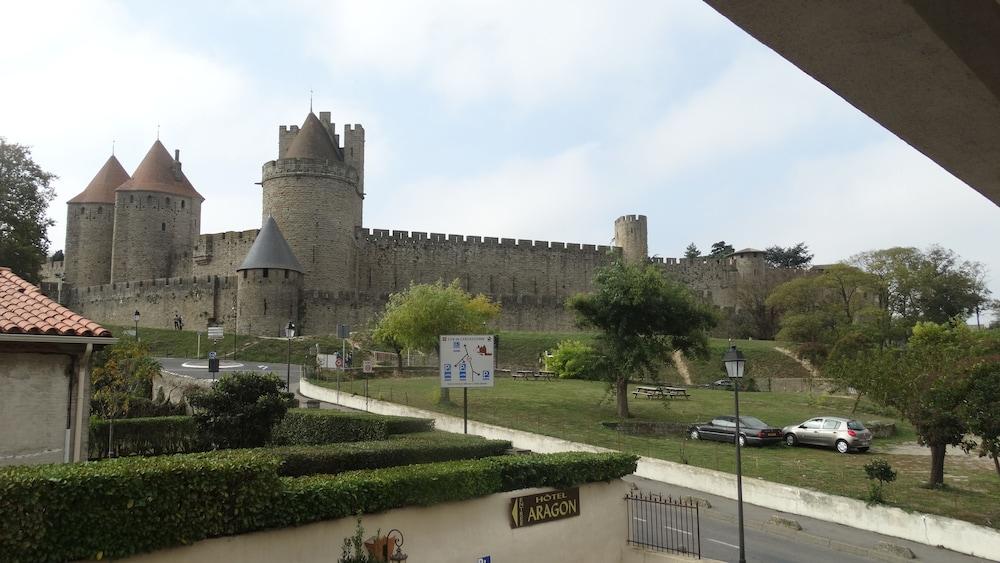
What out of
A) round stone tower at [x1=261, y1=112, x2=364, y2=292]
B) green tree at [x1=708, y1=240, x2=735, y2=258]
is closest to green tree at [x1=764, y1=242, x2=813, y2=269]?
green tree at [x1=708, y1=240, x2=735, y2=258]

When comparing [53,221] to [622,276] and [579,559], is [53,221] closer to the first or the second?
[622,276]

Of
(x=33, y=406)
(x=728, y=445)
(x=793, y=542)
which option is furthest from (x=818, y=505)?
(x=33, y=406)

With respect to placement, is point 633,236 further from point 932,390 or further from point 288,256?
point 932,390

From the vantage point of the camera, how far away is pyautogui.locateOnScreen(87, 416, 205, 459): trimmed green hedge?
18.4 metres

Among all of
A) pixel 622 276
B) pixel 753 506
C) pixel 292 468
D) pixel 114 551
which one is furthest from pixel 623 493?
pixel 622 276

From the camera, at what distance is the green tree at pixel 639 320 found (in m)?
24.6

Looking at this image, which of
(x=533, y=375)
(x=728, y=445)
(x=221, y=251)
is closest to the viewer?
(x=728, y=445)

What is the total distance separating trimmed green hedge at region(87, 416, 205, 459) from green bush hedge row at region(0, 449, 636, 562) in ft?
35.1

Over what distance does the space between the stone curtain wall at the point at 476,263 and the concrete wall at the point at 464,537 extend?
43794 mm

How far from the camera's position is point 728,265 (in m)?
69.2

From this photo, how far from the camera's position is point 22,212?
37.9m

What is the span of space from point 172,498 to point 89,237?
2282 inches

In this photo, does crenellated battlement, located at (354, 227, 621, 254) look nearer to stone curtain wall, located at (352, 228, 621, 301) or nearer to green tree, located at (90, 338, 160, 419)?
stone curtain wall, located at (352, 228, 621, 301)

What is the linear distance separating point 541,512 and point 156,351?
36.6 meters
